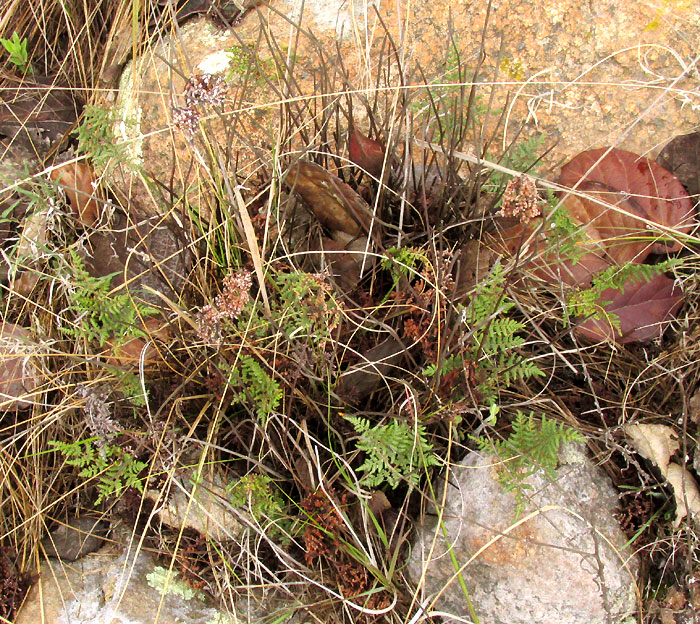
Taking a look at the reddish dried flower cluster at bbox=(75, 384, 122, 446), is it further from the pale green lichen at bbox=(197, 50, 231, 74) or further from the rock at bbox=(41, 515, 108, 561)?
the pale green lichen at bbox=(197, 50, 231, 74)

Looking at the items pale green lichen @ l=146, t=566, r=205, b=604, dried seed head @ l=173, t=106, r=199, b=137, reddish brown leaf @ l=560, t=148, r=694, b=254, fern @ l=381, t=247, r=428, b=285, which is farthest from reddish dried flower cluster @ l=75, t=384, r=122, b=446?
reddish brown leaf @ l=560, t=148, r=694, b=254

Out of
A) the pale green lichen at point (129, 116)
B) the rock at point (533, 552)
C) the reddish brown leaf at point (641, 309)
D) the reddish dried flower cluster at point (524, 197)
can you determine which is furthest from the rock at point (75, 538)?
the reddish brown leaf at point (641, 309)

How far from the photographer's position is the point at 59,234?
7.36 ft

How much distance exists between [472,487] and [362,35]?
176 cm

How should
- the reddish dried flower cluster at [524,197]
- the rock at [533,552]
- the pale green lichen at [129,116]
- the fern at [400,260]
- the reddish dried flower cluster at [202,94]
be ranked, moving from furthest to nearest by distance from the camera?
the pale green lichen at [129,116], the fern at [400,260], the rock at [533,552], the reddish dried flower cluster at [202,94], the reddish dried flower cluster at [524,197]

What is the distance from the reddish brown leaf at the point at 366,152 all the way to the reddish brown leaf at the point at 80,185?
1.02 m

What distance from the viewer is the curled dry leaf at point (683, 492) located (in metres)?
1.85

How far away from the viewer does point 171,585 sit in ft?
6.44

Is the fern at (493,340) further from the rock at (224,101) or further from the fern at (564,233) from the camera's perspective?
the rock at (224,101)

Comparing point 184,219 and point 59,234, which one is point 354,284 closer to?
point 184,219

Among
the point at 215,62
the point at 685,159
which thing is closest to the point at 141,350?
the point at 215,62

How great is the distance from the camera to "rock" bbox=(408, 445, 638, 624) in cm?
178

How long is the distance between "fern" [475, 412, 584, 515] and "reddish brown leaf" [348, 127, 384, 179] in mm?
961

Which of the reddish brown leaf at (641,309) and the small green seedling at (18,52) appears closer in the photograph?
the reddish brown leaf at (641,309)
